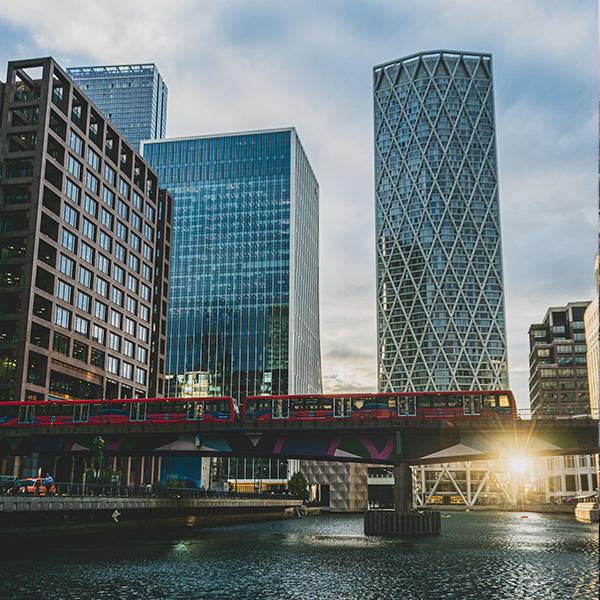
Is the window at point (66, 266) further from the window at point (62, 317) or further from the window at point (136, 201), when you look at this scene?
the window at point (136, 201)

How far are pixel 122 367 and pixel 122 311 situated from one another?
31.8 ft

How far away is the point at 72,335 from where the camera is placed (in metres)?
111

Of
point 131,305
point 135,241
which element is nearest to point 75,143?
point 135,241

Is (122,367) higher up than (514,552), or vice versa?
(122,367)

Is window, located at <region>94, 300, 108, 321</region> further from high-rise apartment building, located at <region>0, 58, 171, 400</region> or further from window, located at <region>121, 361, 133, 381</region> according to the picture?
window, located at <region>121, 361, 133, 381</region>

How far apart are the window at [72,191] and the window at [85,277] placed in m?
10.6

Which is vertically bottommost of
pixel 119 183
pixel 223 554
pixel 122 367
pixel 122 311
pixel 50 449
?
pixel 223 554

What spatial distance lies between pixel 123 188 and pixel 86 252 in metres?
20.2

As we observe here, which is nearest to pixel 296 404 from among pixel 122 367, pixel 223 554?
pixel 223 554

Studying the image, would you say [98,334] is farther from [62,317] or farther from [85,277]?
[62,317]

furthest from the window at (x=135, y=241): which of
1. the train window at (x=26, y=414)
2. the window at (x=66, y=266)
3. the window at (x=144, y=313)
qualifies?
the train window at (x=26, y=414)

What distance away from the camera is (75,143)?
115625mm

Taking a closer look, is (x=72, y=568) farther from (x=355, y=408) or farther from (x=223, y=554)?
(x=355, y=408)

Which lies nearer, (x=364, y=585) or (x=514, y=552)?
(x=364, y=585)
